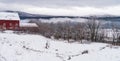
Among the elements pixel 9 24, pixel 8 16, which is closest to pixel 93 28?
pixel 9 24

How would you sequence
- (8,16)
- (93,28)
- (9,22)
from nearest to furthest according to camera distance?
(9,22) → (8,16) → (93,28)

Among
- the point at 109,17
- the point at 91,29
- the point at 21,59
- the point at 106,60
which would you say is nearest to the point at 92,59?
the point at 106,60

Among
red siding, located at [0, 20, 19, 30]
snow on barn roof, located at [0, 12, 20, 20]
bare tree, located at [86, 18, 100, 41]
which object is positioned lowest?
bare tree, located at [86, 18, 100, 41]

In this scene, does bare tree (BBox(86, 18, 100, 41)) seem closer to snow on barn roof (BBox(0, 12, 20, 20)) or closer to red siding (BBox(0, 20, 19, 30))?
red siding (BBox(0, 20, 19, 30))

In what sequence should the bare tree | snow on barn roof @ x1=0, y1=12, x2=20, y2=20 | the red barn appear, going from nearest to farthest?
the red barn, snow on barn roof @ x1=0, y1=12, x2=20, y2=20, the bare tree

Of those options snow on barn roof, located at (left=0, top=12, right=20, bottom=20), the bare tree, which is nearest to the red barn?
snow on barn roof, located at (left=0, top=12, right=20, bottom=20)

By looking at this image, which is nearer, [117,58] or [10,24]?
[117,58]

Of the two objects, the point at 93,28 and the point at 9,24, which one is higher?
the point at 9,24

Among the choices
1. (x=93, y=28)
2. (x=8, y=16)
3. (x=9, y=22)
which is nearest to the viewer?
(x=9, y=22)

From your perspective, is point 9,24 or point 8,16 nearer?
point 9,24

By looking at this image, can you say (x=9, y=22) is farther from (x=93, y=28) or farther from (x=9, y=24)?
(x=93, y=28)

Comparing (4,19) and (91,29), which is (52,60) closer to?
(4,19)
